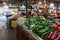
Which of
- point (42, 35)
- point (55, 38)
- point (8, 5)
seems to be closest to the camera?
point (55, 38)

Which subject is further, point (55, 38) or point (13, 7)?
point (13, 7)

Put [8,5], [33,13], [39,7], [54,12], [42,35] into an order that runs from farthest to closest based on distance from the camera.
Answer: [8,5] → [54,12] → [39,7] → [33,13] → [42,35]

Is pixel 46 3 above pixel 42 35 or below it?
above

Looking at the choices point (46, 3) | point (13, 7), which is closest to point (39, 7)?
point (46, 3)

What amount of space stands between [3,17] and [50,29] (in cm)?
992

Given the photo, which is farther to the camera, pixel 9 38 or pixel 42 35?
pixel 9 38

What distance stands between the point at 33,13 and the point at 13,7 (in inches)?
280

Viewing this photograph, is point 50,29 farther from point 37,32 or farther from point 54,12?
point 54,12

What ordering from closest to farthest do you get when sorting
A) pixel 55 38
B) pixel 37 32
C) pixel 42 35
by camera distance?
pixel 55 38, pixel 42 35, pixel 37 32

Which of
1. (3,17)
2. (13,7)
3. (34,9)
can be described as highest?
(34,9)

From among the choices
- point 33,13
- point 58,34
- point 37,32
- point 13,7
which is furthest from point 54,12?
point 13,7

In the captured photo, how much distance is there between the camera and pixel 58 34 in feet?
9.34

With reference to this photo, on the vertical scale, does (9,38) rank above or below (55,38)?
below

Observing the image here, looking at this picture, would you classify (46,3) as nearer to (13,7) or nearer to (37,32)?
(37,32)
